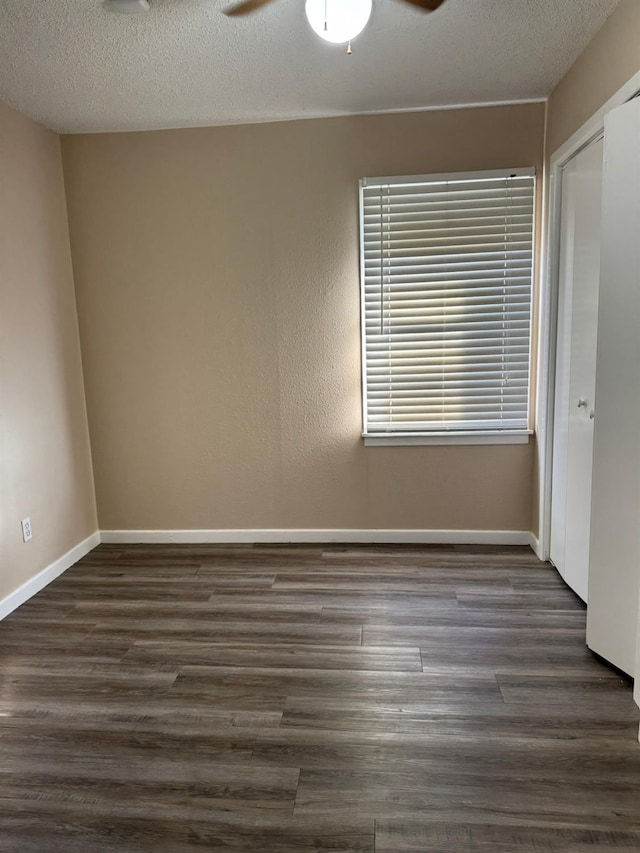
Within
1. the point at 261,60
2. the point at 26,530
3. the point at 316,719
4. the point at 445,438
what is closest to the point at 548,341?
the point at 445,438

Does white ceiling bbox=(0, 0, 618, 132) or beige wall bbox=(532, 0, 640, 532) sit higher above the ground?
white ceiling bbox=(0, 0, 618, 132)

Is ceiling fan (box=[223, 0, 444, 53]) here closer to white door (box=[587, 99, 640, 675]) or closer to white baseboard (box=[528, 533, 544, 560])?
white door (box=[587, 99, 640, 675])

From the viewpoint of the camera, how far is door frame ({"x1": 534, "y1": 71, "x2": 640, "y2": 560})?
289cm

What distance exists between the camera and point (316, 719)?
1.92m

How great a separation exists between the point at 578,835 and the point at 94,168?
3989 millimetres

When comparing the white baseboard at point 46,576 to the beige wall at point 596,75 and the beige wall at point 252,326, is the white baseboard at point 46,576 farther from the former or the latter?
the beige wall at point 596,75

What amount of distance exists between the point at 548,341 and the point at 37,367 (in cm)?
301

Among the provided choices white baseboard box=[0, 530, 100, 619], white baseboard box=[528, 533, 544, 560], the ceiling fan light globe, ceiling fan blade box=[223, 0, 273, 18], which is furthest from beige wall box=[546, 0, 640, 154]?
white baseboard box=[0, 530, 100, 619]

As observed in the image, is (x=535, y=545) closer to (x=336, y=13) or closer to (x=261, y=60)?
(x=336, y=13)

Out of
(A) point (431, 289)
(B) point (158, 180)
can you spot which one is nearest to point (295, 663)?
(A) point (431, 289)

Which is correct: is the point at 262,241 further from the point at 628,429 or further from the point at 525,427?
the point at 628,429

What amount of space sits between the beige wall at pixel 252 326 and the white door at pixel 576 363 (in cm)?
46

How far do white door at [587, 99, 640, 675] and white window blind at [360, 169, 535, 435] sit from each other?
45.3 inches

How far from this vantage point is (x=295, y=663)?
227 cm
